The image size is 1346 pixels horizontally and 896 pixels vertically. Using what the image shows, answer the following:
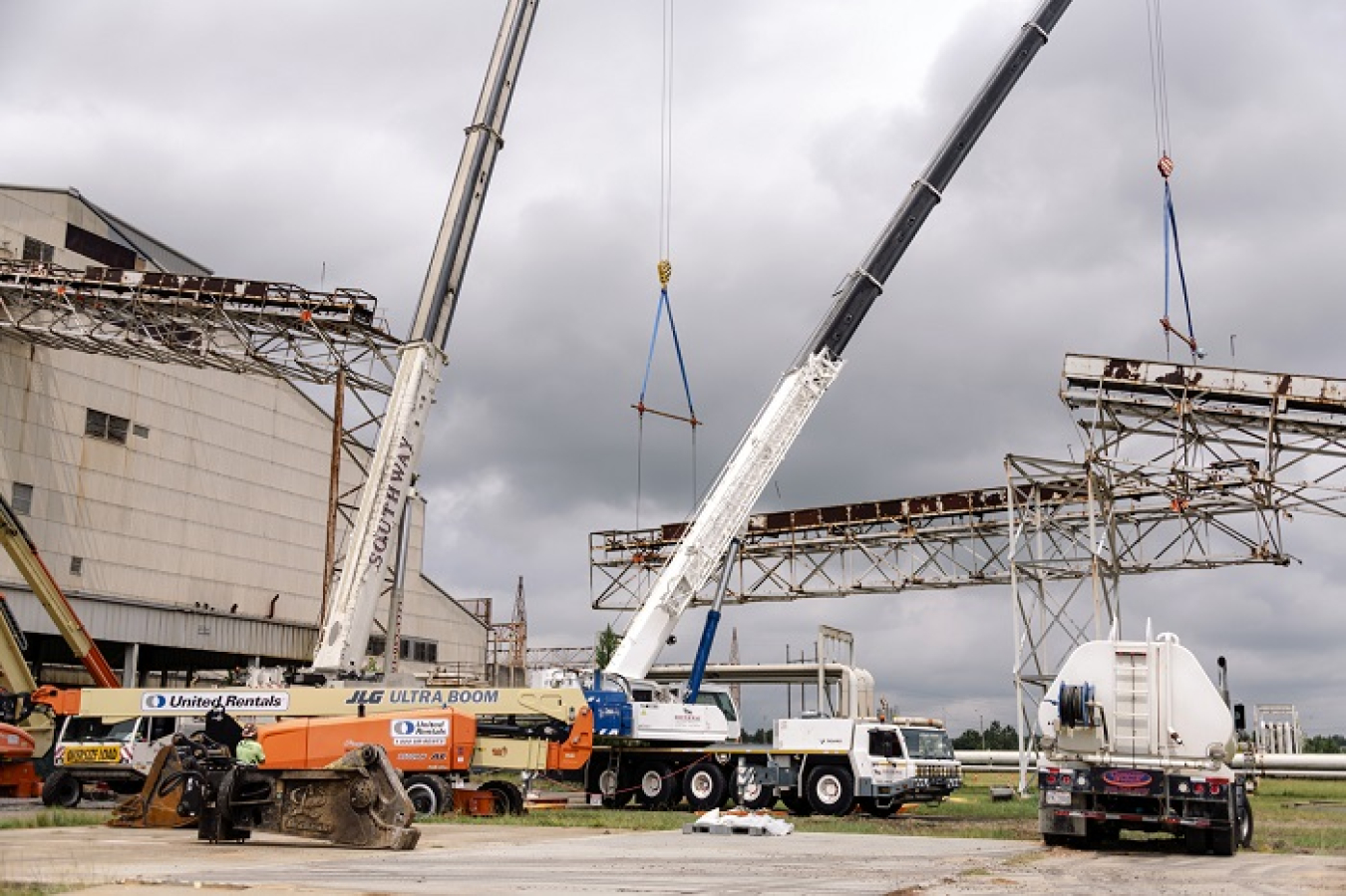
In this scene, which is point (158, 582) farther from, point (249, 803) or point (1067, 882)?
point (1067, 882)

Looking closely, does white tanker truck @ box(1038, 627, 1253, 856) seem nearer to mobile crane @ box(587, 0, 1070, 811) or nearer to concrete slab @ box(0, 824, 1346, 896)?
concrete slab @ box(0, 824, 1346, 896)

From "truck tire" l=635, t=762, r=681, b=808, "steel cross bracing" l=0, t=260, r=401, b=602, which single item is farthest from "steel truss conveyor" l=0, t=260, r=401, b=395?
"truck tire" l=635, t=762, r=681, b=808

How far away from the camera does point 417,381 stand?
28641 millimetres

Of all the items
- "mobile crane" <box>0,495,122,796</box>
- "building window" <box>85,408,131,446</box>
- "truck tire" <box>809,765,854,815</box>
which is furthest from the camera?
"building window" <box>85,408,131,446</box>

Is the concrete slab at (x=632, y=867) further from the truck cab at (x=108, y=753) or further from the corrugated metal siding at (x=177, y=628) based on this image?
the corrugated metal siding at (x=177, y=628)

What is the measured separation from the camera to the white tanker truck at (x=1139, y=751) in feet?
59.0

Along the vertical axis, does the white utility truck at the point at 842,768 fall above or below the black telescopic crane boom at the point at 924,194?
below

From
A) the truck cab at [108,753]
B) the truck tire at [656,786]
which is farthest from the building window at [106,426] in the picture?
the truck tire at [656,786]

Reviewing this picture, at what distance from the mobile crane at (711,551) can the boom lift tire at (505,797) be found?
3.27m

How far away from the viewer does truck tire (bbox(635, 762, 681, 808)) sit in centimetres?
2934

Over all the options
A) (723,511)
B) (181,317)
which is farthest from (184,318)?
(723,511)

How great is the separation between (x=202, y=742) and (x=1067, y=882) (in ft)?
38.6

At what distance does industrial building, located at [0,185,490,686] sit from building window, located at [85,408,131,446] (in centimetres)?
4

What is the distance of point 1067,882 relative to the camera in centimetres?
1340
